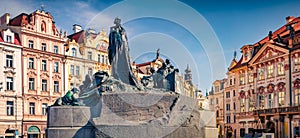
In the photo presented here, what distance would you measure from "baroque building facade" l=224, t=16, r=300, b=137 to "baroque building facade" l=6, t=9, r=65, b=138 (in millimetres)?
18837

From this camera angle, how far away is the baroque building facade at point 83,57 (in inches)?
1556

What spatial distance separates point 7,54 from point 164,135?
967 inches

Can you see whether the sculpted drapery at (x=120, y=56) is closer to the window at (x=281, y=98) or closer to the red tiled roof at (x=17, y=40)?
the red tiled roof at (x=17, y=40)

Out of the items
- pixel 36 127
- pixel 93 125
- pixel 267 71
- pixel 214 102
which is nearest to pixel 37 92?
pixel 36 127

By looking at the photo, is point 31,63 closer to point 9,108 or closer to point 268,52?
point 9,108

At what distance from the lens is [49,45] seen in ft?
124

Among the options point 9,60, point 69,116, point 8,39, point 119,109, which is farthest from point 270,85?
point 69,116

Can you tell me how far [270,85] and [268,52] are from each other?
3.21m

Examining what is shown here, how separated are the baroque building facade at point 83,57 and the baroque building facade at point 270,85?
1513 centimetres

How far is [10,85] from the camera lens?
34.3 metres

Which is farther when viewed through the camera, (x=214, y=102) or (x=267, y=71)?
(x=214, y=102)

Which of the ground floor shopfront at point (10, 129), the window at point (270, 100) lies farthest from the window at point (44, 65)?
the window at point (270, 100)

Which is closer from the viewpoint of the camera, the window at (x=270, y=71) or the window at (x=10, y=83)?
the window at (x=10, y=83)

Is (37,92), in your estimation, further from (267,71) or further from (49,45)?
(267,71)
